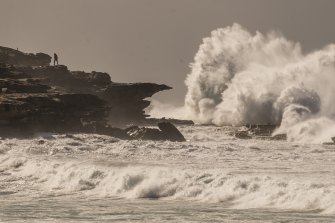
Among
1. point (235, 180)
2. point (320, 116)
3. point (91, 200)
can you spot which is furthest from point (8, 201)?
point (320, 116)

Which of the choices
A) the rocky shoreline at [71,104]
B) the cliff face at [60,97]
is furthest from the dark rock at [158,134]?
the cliff face at [60,97]

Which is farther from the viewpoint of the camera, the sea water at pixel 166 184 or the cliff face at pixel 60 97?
the cliff face at pixel 60 97

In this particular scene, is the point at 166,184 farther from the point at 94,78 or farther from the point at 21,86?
the point at 94,78

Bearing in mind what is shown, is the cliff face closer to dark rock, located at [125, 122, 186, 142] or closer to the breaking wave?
dark rock, located at [125, 122, 186, 142]

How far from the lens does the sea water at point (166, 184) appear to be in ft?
56.0

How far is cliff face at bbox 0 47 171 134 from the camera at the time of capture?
43.4 metres

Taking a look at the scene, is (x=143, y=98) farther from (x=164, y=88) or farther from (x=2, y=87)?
(x=2, y=87)

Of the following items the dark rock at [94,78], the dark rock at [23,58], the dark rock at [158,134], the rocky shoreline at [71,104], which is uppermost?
the dark rock at [23,58]

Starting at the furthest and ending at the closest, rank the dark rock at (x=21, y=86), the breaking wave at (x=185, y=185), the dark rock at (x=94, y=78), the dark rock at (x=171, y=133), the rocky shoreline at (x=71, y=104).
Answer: the dark rock at (x=94, y=78), the dark rock at (x=21, y=86), the dark rock at (x=171, y=133), the rocky shoreline at (x=71, y=104), the breaking wave at (x=185, y=185)

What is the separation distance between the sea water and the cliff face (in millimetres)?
8164

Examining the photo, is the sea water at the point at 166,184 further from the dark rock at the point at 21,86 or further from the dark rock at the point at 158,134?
the dark rock at the point at 21,86

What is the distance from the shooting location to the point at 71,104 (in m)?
46.9

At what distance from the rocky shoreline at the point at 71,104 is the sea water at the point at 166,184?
7.38m

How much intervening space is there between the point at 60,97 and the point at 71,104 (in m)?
Result: 0.95
